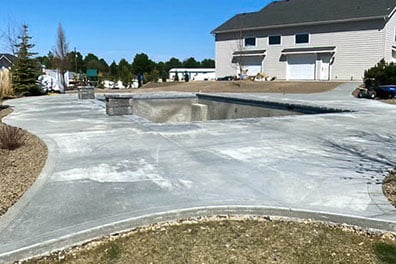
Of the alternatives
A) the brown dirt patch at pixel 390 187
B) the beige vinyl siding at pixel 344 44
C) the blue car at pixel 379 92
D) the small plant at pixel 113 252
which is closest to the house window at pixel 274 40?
the beige vinyl siding at pixel 344 44

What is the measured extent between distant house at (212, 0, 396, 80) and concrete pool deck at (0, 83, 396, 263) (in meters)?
26.5

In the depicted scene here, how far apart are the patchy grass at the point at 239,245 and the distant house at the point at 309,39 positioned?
32343 millimetres

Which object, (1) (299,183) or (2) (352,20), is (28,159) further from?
(2) (352,20)

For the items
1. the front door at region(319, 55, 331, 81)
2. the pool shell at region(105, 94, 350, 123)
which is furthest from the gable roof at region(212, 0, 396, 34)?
the pool shell at region(105, 94, 350, 123)

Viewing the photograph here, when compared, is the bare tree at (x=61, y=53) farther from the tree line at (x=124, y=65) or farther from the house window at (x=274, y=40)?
the house window at (x=274, y=40)

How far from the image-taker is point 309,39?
3600 centimetres

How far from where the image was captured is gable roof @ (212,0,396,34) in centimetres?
3231

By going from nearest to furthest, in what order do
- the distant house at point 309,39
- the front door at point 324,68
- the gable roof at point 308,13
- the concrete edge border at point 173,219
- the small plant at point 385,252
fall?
the small plant at point 385,252 < the concrete edge border at point 173,219 < the distant house at point 309,39 < the gable roof at point 308,13 < the front door at point 324,68

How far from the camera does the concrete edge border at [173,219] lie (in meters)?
3.17

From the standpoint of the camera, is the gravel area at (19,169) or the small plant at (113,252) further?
the gravel area at (19,169)

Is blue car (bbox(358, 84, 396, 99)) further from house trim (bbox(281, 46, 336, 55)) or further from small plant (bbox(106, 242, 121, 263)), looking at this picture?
small plant (bbox(106, 242, 121, 263))

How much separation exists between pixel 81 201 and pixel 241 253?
2130 millimetres

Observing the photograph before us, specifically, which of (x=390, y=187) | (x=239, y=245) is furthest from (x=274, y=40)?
(x=239, y=245)

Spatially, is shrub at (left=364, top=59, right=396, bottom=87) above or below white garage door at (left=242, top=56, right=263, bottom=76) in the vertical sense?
below
